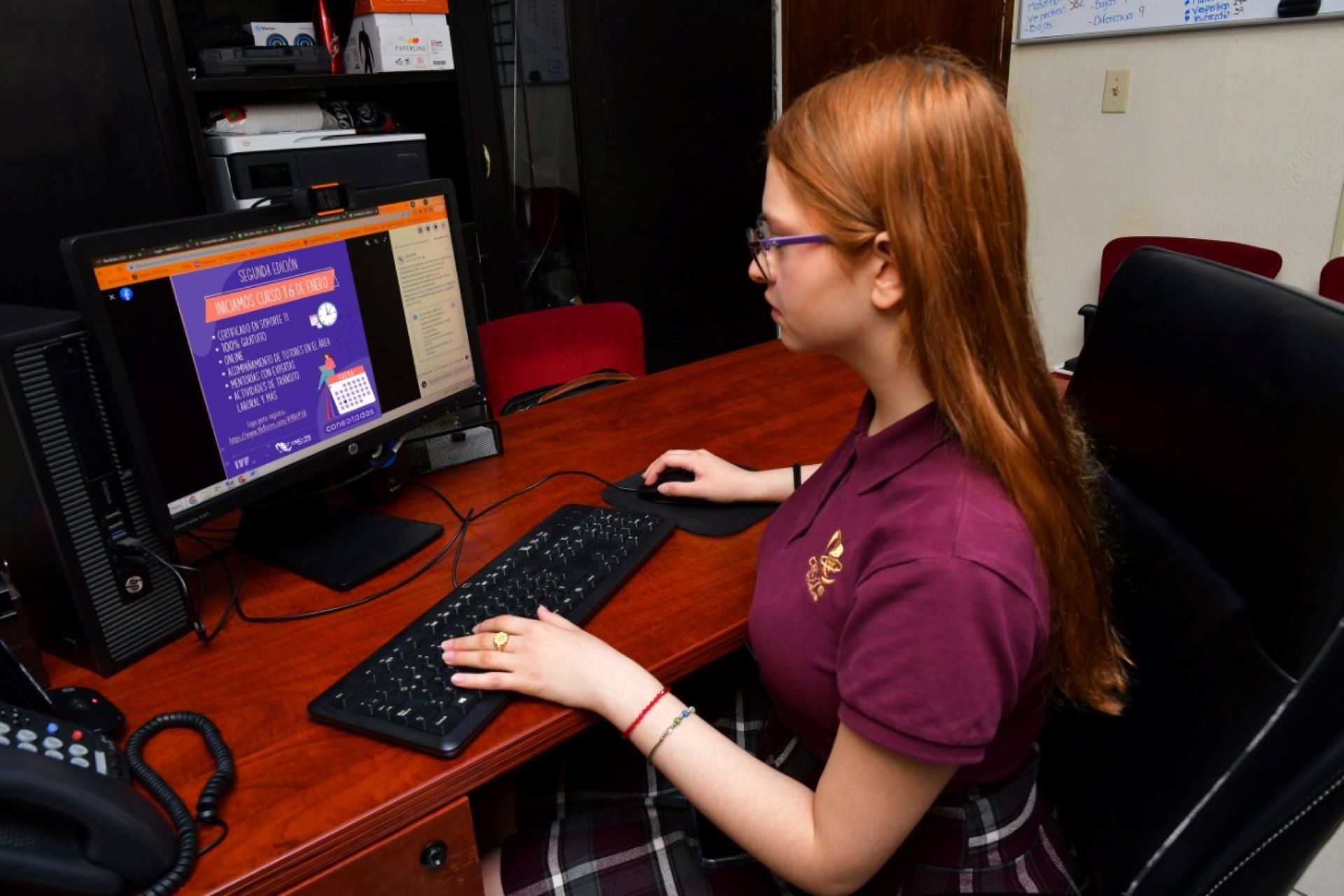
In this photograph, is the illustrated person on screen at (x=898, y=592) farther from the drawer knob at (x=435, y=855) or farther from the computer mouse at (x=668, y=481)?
the computer mouse at (x=668, y=481)

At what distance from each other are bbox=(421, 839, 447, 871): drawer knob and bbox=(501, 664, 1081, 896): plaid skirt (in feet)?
0.50

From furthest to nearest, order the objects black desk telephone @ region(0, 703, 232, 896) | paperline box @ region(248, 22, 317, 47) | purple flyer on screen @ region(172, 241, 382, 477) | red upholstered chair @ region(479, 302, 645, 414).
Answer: paperline box @ region(248, 22, 317, 47)
red upholstered chair @ region(479, 302, 645, 414)
purple flyer on screen @ region(172, 241, 382, 477)
black desk telephone @ region(0, 703, 232, 896)

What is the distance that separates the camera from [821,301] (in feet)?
2.58

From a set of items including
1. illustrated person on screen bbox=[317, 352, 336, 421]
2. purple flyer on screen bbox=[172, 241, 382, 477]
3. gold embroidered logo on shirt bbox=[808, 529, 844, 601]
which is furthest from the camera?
illustrated person on screen bbox=[317, 352, 336, 421]

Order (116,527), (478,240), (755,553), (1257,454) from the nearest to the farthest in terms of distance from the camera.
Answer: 1. (1257,454)
2. (116,527)
3. (755,553)
4. (478,240)

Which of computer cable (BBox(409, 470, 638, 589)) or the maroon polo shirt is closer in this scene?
the maroon polo shirt

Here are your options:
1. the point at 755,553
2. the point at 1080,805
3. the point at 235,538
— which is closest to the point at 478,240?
the point at 235,538

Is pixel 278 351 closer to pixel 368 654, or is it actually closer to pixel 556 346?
pixel 368 654

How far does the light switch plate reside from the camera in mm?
2850

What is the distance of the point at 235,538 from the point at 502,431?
49 centimetres

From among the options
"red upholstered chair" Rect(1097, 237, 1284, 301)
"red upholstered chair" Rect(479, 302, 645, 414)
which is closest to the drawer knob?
"red upholstered chair" Rect(479, 302, 645, 414)

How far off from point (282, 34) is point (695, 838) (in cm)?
244

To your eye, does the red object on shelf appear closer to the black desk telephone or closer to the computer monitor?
the computer monitor

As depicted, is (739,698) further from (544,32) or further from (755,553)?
(544,32)
